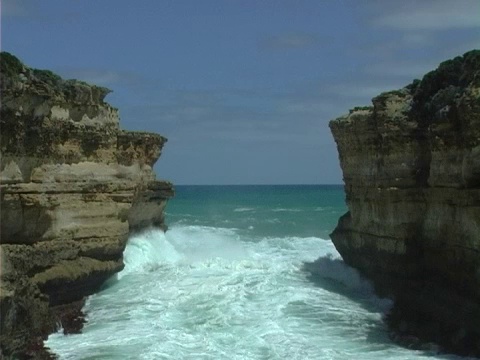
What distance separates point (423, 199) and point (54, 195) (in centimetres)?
850

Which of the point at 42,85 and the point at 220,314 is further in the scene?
the point at 220,314

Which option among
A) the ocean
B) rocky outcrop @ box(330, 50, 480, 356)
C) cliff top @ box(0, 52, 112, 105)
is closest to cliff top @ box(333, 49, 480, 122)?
rocky outcrop @ box(330, 50, 480, 356)

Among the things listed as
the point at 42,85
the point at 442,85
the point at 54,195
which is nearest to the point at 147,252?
the point at 54,195

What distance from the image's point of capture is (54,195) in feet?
46.8

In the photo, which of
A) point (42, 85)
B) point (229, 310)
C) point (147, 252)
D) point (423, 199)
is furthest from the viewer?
point (147, 252)

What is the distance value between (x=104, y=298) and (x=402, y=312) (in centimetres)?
726

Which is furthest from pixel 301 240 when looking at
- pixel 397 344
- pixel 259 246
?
pixel 397 344

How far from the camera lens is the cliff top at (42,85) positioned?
12.4 meters

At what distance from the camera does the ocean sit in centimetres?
1167

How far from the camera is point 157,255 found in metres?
22.3

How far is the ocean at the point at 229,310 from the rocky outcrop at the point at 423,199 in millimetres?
832

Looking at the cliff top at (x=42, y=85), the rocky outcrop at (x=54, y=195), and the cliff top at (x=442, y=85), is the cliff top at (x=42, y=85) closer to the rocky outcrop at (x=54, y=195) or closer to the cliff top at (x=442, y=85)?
the rocky outcrop at (x=54, y=195)

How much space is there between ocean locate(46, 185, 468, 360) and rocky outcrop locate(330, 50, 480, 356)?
0.83m

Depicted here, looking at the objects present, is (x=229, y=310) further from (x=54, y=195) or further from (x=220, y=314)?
(x=54, y=195)
